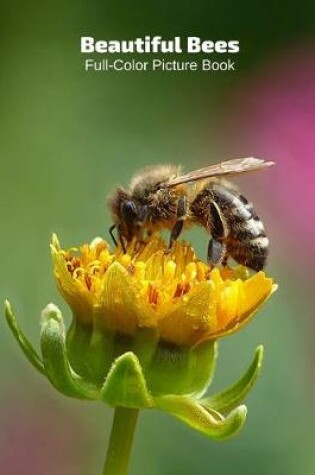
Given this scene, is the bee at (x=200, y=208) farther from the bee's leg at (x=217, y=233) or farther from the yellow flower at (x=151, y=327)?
the yellow flower at (x=151, y=327)

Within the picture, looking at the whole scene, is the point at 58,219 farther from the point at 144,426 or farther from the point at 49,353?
the point at 49,353

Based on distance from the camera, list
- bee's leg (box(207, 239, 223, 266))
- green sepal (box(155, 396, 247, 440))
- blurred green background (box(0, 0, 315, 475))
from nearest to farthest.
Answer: green sepal (box(155, 396, 247, 440))
bee's leg (box(207, 239, 223, 266))
blurred green background (box(0, 0, 315, 475))

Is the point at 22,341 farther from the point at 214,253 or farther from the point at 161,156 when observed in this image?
the point at 161,156

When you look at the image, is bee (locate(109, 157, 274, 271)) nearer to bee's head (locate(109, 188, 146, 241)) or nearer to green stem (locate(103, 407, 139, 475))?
bee's head (locate(109, 188, 146, 241))

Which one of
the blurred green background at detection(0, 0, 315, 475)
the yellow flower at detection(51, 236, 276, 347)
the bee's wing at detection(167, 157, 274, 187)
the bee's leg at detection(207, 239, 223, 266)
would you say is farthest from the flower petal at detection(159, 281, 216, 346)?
the blurred green background at detection(0, 0, 315, 475)

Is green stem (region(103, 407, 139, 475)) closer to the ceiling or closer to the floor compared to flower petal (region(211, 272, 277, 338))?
closer to the floor

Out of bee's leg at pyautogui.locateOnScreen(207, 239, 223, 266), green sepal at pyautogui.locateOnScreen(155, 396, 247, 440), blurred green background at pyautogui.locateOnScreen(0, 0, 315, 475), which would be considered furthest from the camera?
blurred green background at pyautogui.locateOnScreen(0, 0, 315, 475)
